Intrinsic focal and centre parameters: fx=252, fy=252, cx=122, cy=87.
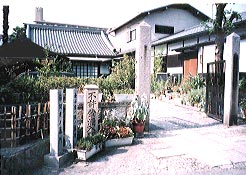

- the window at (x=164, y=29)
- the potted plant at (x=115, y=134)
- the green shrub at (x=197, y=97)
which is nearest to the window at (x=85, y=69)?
the window at (x=164, y=29)

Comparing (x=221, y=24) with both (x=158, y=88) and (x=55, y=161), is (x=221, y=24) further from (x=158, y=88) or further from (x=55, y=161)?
(x=55, y=161)

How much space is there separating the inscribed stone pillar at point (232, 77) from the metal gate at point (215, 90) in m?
0.61

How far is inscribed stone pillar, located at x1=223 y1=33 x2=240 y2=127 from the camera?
8.82 meters

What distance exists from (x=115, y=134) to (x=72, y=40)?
19673 millimetres

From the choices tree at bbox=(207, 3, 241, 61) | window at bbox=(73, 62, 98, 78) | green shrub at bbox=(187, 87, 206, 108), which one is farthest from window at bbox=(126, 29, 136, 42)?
tree at bbox=(207, 3, 241, 61)

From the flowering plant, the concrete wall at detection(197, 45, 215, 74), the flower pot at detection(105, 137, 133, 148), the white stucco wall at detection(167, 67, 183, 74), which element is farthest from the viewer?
the white stucco wall at detection(167, 67, 183, 74)

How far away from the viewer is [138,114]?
25.4ft

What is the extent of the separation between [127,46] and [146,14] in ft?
13.2

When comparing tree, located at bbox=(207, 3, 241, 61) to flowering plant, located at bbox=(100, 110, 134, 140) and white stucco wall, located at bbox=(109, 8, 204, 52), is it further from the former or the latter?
white stucco wall, located at bbox=(109, 8, 204, 52)

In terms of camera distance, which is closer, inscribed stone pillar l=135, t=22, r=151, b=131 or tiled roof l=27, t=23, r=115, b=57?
inscribed stone pillar l=135, t=22, r=151, b=131

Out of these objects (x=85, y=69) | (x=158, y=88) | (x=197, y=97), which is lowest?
(x=197, y=97)

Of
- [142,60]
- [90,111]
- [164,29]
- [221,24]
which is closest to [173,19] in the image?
[164,29]

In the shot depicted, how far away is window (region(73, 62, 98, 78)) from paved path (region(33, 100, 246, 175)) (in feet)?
48.7

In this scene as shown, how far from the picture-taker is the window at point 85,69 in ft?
74.6
